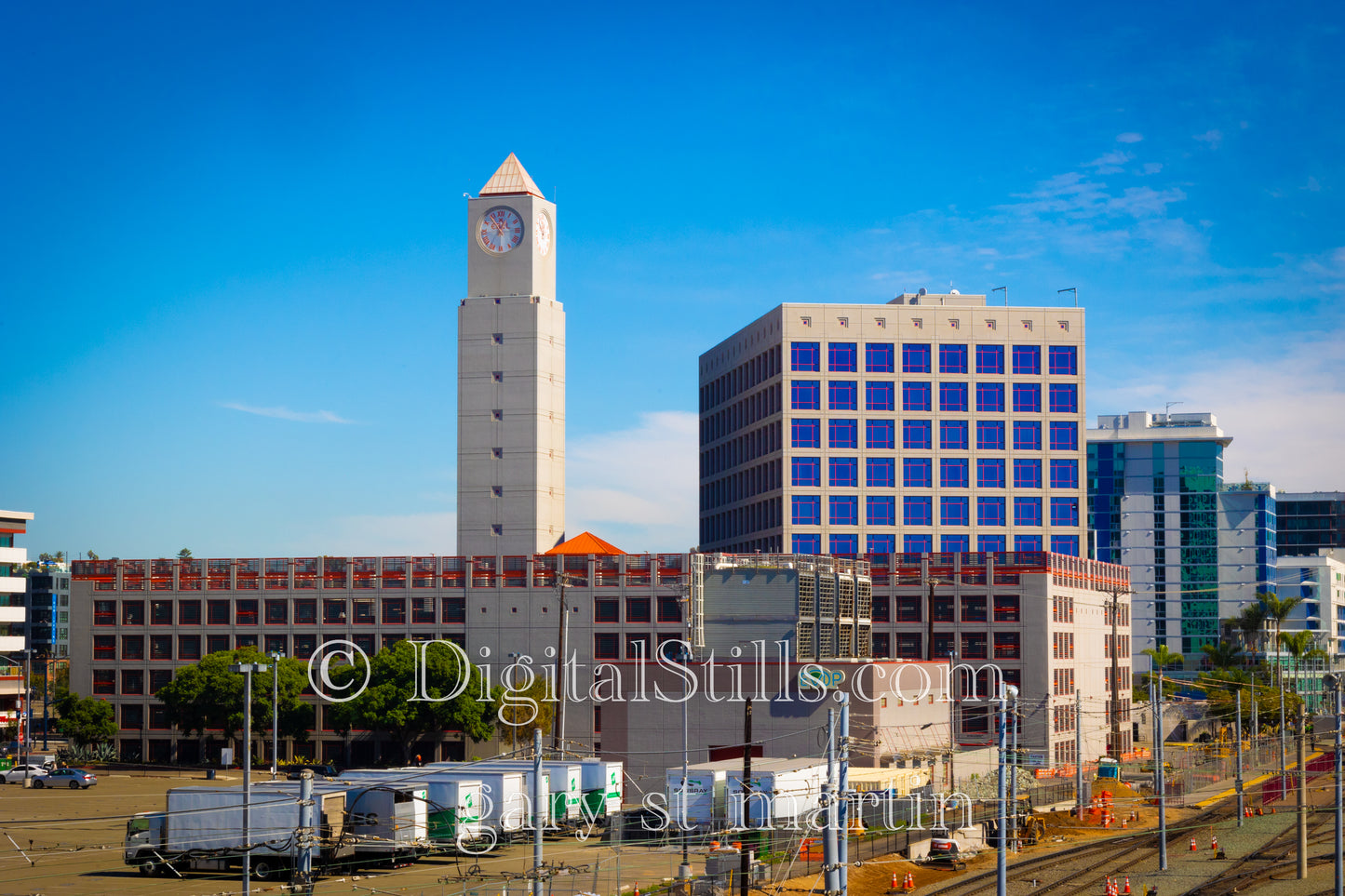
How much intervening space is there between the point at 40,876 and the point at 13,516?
86229 millimetres

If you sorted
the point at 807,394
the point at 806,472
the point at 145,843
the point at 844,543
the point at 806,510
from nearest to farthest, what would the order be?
the point at 145,843, the point at 844,543, the point at 806,510, the point at 806,472, the point at 807,394

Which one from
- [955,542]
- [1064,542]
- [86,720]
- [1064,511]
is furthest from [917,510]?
[86,720]

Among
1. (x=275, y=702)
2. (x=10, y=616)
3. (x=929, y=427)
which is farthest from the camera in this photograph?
(x=929, y=427)

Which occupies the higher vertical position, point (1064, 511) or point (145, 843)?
point (1064, 511)

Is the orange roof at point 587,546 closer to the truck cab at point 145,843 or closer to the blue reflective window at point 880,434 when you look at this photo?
the blue reflective window at point 880,434

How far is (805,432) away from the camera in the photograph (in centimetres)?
14612

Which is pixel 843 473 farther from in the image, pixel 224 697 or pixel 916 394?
pixel 224 697

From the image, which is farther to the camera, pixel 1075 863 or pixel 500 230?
pixel 500 230

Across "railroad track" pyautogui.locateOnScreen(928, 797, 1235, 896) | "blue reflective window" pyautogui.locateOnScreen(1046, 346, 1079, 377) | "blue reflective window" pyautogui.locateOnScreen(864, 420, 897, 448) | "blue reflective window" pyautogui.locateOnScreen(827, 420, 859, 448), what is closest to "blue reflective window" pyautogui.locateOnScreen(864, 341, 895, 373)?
"blue reflective window" pyautogui.locateOnScreen(864, 420, 897, 448)

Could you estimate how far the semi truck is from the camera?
62469mm

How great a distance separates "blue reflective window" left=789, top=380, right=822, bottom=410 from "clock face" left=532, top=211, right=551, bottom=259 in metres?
27.4

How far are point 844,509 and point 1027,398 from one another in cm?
2139

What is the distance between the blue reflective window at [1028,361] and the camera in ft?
483

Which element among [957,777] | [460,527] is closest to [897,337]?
[460,527]
